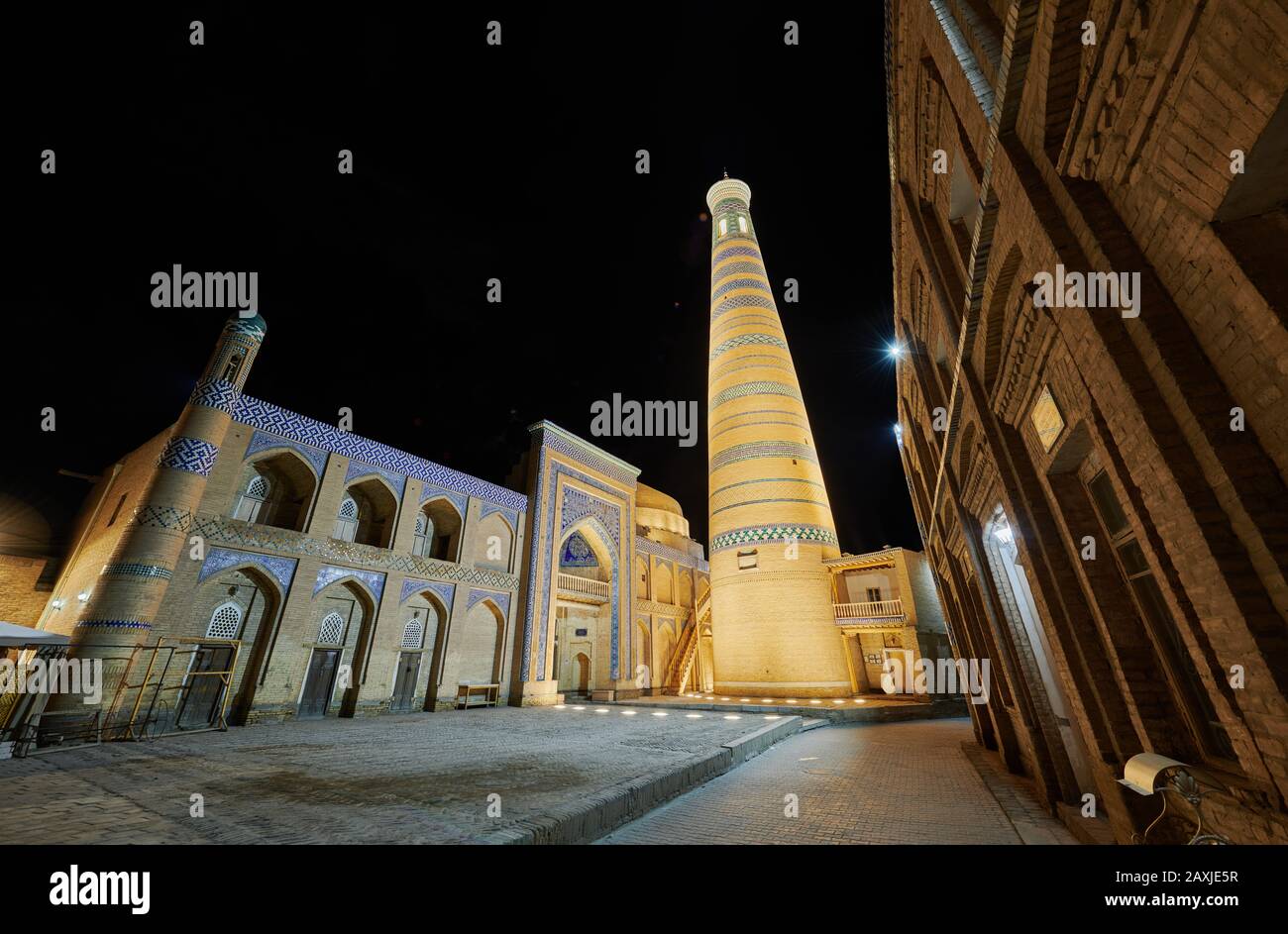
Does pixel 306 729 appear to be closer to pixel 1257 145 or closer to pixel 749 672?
pixel 749 672

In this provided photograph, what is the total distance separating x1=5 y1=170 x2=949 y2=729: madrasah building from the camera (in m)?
9.85

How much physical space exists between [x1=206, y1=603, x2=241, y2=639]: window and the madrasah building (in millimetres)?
35

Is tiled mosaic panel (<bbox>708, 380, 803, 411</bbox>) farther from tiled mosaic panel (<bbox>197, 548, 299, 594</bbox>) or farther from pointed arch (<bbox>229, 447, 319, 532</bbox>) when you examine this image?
tiled mosaic panel (<bbox>197, 548, 299, 594</bbox>)

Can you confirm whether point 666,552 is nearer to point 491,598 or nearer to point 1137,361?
point 491,598

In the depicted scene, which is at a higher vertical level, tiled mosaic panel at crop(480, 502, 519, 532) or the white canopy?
tiled mosaic panel at crop(480, 502, 519, 532)

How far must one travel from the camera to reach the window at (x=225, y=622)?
10133mm

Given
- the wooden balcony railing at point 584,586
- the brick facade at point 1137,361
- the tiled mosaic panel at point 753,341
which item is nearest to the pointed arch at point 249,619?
the wooden balcony railing at point 584,586

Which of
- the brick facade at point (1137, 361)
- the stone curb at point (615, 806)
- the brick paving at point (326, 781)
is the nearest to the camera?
the brick facade at point (1137, 361)

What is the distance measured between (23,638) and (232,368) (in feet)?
20.8

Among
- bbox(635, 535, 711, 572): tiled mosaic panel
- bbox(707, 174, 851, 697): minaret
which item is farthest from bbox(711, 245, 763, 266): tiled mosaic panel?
bbox(635, 535, 711, 572): tiled mosaic panel

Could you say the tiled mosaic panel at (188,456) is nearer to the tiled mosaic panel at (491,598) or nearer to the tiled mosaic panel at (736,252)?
the tiled mosaic panel at (491,598)

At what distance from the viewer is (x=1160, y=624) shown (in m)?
3.04

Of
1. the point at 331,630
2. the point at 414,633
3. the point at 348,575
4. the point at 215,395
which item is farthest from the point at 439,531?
the point at 215,395

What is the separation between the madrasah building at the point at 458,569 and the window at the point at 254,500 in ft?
0.10
